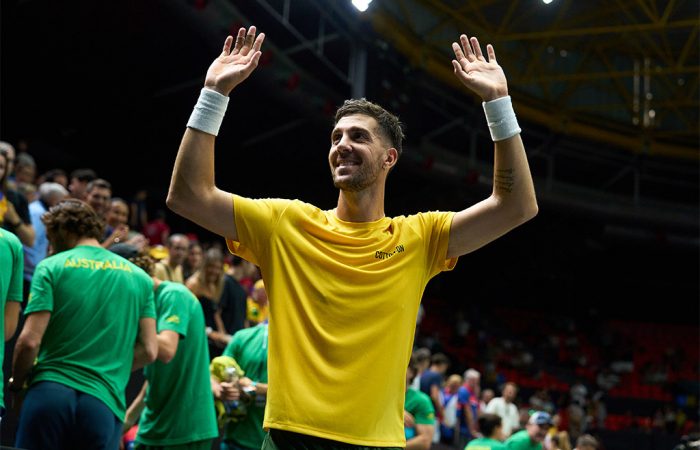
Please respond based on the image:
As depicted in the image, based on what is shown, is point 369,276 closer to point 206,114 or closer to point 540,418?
point 206,114

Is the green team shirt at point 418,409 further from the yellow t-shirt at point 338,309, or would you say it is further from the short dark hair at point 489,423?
the yellow t-shirt at point 338,309

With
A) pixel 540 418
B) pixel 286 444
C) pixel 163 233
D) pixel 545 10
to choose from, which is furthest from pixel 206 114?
pixel 545 10

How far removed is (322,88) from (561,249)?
12.8m

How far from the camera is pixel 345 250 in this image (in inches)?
111

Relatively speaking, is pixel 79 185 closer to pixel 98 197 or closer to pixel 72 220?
pixel 98 197

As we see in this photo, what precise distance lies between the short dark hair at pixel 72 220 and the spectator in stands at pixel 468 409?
338 inches

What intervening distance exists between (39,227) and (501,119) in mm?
4820

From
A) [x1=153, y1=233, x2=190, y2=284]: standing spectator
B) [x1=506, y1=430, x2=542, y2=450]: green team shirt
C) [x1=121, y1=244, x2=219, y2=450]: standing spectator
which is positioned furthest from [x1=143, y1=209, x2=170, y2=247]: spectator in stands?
[x1=121, y1=244, x2=219, y2=450]: standing spectator

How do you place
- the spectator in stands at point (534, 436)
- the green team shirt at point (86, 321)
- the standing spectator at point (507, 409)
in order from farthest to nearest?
the standing spectator at point (507, 409)
the spectator in stands at point (534, 436)
the green team shirt at point (86, 321)

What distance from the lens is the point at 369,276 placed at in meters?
2.77

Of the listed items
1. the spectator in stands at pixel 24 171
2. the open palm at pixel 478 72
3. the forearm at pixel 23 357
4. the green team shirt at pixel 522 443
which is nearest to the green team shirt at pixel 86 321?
the forearm at pixel 23 357

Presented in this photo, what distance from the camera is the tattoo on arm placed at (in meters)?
2.81

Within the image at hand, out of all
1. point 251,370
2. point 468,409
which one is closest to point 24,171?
point 251,370

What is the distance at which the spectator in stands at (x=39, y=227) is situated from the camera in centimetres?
629
